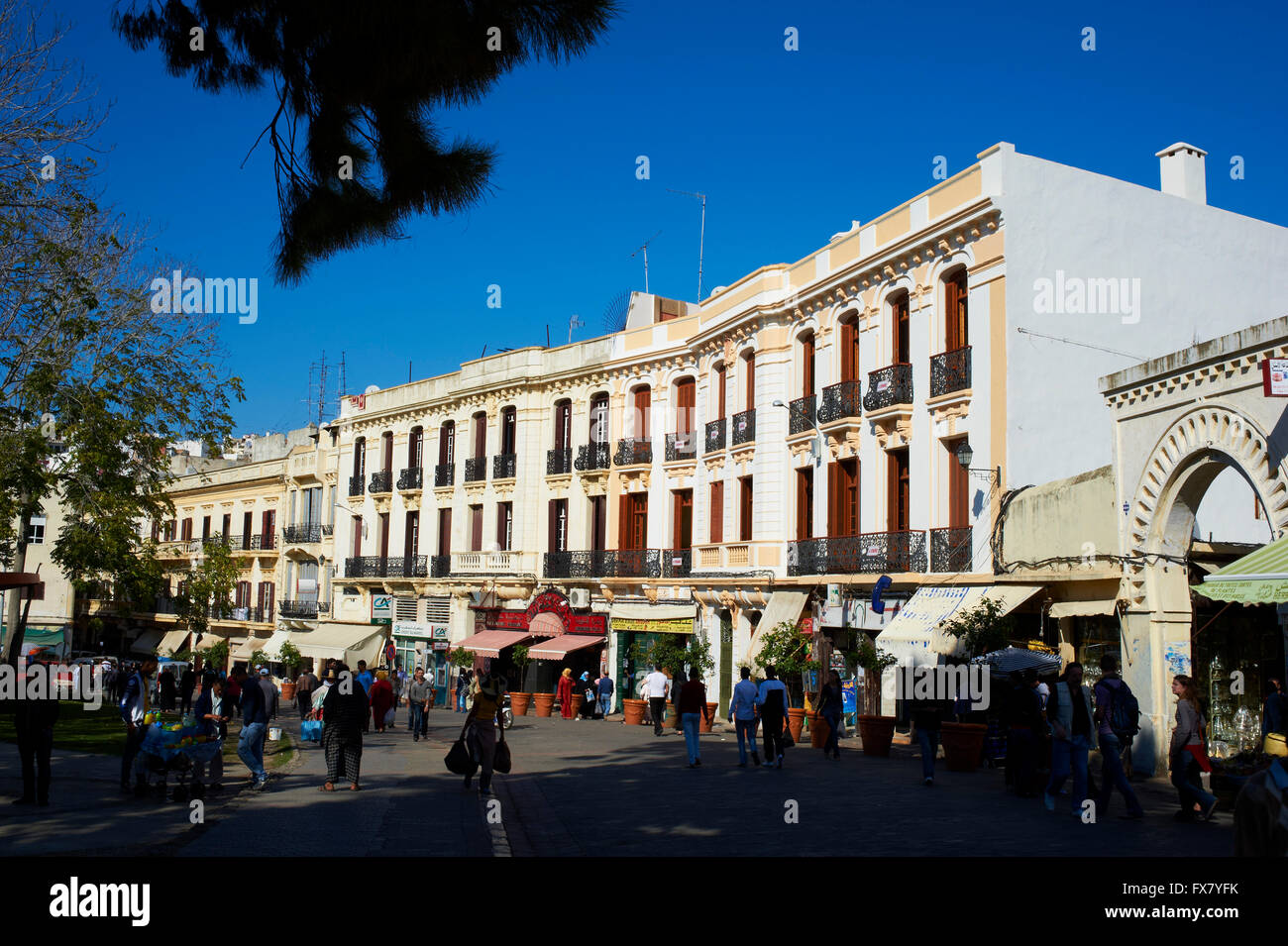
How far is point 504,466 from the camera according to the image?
39.8m

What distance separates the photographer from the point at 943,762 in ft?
61.4

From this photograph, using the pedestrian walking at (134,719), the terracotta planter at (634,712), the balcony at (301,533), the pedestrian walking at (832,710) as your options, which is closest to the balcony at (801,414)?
the terracotta planter at (634,712)

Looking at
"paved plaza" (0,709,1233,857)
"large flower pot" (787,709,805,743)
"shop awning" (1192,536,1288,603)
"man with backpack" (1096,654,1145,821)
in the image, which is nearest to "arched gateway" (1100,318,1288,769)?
"paved plaza" (0,709,1233,857)

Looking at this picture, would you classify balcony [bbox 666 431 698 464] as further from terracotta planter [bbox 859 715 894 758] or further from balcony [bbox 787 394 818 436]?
terracotta planter [bbox 859 715 894 758]

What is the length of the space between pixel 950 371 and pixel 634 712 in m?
12.7

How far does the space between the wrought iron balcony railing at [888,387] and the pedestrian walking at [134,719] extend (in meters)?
15.8

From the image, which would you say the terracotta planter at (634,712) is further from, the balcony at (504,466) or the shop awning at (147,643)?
the shop awning at (147,643)

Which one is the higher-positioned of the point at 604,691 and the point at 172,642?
the point at 604,691

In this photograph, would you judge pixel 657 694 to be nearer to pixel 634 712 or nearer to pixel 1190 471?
pixel 634 712

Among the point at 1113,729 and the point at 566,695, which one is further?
the point at 566,695

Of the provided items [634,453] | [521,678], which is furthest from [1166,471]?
[521,678]

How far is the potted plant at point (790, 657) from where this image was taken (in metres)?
23.2
